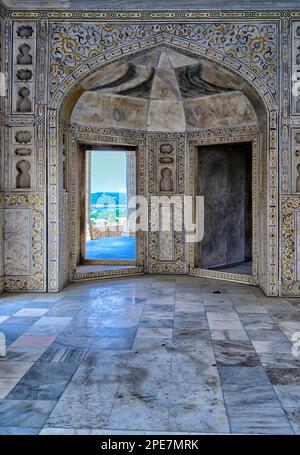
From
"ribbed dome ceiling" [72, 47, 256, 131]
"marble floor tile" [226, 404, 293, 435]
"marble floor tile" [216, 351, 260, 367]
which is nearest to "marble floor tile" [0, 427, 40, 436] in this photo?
"marble floor tile" [226, 404, 293, 435]

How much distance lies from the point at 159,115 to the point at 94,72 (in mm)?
1894

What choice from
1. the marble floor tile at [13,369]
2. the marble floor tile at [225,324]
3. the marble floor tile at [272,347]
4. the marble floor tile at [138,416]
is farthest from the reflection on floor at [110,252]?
the marble floor tile at [138,416]

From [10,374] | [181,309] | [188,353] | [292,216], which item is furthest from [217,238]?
[10,374]

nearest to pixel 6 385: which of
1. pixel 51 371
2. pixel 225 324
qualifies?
pixel 51 371

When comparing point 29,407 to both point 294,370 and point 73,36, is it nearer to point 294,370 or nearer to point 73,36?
point 294,370

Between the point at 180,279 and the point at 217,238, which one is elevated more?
the point at 217,238

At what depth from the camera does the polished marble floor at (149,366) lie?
8.84ft

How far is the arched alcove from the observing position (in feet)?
22.0

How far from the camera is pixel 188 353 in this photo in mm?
3926

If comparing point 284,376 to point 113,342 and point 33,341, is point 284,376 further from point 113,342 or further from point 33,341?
point 33,341

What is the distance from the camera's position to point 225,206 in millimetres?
9383

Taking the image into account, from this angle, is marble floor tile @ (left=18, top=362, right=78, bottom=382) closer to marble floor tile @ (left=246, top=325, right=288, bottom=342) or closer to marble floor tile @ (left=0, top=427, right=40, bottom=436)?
marble floor tile @ (left=0, top=427, right=40, bottom=436)

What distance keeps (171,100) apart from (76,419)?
650 cm

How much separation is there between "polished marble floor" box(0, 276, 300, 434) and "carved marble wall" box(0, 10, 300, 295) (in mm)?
800
